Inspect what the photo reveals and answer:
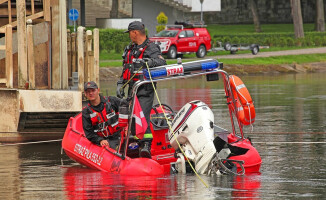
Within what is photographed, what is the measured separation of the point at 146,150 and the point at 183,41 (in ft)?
101

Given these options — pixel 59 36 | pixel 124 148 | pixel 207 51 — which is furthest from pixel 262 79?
pixel 124 148

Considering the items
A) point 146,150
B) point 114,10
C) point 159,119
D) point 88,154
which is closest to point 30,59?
point 159,119

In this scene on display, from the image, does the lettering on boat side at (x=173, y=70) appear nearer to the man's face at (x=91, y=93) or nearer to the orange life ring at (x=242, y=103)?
the orange life ring at (x=242, y=103)

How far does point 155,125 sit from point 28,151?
8.53ft

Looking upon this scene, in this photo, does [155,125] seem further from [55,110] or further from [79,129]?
[55,110]

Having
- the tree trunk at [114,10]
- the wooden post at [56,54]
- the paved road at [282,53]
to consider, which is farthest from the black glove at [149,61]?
the tree trunk at [114,10]

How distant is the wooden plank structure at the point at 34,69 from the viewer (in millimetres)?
14898

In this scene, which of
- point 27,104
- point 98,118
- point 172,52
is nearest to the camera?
point 98,118

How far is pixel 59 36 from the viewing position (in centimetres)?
1652

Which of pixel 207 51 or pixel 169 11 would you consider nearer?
pixel 207 51

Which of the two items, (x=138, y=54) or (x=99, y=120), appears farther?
(x=99, y=120)

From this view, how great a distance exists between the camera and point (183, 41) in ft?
136

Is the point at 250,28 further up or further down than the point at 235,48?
further up

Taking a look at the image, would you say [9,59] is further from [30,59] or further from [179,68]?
[179,68]
